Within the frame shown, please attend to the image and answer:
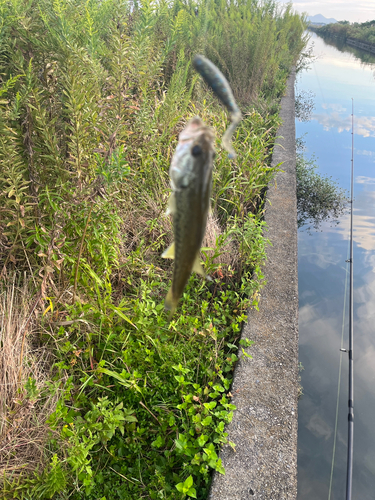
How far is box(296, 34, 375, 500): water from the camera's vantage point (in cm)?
287

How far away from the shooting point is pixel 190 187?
52 centimetres

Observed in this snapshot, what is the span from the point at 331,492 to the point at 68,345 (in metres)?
2.44

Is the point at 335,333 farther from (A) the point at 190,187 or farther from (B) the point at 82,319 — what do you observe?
(A) the point at 190,187

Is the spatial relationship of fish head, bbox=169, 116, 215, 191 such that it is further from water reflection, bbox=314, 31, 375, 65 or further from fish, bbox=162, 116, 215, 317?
water reflection, bbox=314, 31, 375, 65

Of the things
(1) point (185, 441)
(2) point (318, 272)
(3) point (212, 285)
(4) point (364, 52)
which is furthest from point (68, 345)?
(4) point (364, 52)

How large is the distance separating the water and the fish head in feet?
10.3

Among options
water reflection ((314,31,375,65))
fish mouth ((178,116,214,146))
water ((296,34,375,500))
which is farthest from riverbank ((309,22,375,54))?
fish mouth ((178,116,214,146))

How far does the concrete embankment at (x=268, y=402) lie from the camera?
6.43ft

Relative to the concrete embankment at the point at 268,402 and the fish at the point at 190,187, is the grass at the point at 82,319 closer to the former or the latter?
the concrete embankment at the point at 268,402

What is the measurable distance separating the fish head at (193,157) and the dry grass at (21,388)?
174 centimetres

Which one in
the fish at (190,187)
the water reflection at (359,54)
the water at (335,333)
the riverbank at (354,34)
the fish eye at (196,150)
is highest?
the riverbank at (354,34)

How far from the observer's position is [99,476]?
190 cm

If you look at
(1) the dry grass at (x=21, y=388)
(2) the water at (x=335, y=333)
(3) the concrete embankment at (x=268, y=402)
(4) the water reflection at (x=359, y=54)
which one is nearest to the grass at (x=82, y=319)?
(1) the dry grass at (x=21, y=388)

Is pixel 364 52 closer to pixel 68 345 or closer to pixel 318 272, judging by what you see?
pixel 318 272
